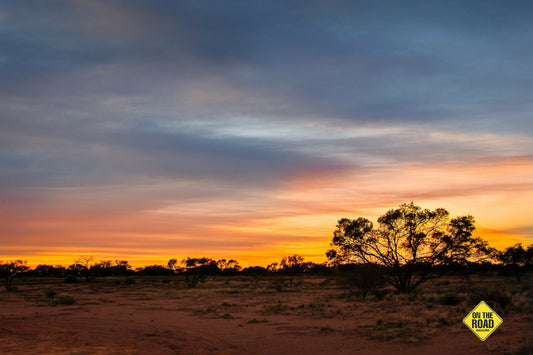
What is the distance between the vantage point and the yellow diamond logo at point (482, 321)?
34.8 feet

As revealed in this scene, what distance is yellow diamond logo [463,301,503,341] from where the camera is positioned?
10602 millimetres

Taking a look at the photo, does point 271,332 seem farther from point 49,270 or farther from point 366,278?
point 49,270

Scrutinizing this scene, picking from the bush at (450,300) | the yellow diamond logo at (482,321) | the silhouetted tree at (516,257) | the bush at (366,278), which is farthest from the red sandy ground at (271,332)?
the silhouetted tree at (516,257)

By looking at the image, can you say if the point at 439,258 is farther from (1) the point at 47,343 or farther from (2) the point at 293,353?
(1) the point at 47,343

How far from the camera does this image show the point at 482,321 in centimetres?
1070

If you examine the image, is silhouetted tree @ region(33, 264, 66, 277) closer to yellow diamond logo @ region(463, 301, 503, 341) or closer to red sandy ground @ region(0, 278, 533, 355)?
red sandy ground @ region(0, 278, 533, 355)

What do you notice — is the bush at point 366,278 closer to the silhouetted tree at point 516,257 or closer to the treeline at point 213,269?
the treeline at point 213,269

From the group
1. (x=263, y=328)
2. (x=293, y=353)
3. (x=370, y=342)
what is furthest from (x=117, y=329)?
(x=370, y=342)

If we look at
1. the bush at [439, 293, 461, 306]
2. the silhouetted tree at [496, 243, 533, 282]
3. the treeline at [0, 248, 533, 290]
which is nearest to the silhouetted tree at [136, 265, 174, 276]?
the treeline at [0, 248, 533, 290]

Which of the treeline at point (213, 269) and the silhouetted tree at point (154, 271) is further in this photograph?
the silhouetted tree at point (154, 271)

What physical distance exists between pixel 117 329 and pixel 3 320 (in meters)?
8.50

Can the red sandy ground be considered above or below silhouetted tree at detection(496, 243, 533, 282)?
Answer: below

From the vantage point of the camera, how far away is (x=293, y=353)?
1708cm

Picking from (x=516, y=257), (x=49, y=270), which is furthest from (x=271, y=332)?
(x=49, y=270)
